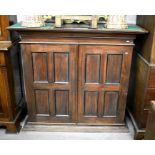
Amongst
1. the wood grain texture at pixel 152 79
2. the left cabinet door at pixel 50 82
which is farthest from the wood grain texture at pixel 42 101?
the wood grain texture at pixel 152 79

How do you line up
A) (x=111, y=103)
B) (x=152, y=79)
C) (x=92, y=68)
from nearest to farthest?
1. (x=152, y=79)
2. (x=92, y=68)
3. (x=111, y=103)

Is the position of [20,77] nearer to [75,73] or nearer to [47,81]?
[47,81]

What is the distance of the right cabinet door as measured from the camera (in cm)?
187

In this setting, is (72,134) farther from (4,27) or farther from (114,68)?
(4,27)

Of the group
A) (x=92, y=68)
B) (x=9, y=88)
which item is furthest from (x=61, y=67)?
(x=9, y=88)

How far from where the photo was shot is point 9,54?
1.86 m

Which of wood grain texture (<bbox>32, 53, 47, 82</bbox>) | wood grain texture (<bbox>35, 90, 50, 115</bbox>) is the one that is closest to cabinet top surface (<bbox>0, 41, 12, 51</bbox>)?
wood grain texture (<bbox>32, 53, 47, 82</bbox>)

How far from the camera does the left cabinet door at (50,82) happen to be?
6.14ft

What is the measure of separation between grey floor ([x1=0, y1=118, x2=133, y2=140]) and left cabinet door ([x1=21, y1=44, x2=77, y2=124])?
0.10 metres

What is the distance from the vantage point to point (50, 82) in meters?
1.99

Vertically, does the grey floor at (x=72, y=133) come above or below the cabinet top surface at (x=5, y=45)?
below

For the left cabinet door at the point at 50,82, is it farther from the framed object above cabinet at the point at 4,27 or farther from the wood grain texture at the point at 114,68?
the wood grain texture at the point at 114,68

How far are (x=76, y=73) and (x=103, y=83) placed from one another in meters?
0.30
